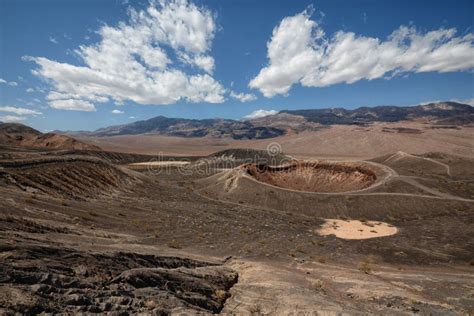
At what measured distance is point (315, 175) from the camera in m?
57.3

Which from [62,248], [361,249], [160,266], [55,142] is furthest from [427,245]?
[55,142]

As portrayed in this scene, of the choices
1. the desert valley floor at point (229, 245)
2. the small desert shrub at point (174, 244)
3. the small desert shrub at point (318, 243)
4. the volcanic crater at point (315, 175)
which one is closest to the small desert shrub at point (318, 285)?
the desert valley floor at point (229, 245)

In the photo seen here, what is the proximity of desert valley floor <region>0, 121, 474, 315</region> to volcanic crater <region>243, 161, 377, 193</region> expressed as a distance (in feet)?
3.57

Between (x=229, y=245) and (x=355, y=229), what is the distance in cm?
1625

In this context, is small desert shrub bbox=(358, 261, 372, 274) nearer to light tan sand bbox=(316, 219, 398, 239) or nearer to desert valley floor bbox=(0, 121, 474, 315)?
desert valley floor bbox=(0, 121, 474, 315)

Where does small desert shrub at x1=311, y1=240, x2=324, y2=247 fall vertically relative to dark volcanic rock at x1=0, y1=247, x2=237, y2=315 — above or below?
below

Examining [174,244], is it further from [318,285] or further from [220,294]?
[318,285]

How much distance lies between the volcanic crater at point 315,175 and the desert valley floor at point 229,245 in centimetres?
109

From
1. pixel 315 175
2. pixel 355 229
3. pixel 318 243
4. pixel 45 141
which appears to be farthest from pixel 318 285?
pixel 45 141

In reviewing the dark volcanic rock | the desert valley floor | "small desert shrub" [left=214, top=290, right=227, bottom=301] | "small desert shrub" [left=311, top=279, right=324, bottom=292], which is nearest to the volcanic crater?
the desert valley floor

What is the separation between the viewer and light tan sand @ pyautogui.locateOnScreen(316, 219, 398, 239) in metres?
28.5

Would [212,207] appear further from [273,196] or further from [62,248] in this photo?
[62,248]

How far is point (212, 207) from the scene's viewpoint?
34250mm

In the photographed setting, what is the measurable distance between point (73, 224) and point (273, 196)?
2916 centimetres
